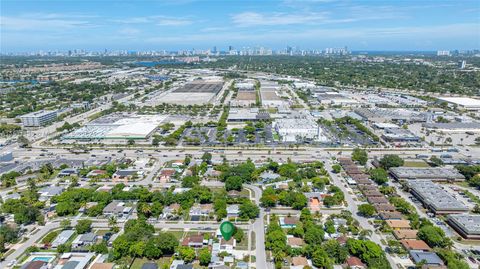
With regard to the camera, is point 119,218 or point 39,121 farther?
point 39,121

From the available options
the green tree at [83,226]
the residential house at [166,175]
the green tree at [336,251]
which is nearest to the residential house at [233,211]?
the green tree at [336,251]

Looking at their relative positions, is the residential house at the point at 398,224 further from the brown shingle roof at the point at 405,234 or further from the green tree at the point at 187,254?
the green tree at the point at 187,254

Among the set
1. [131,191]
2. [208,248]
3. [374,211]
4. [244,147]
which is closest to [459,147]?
[374,211]

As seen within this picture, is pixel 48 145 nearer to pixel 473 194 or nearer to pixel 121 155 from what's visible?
pixel 121 155

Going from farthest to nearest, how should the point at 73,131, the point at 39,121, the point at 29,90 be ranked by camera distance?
the point at 29,90, the point at 39,121, the point at 73,131

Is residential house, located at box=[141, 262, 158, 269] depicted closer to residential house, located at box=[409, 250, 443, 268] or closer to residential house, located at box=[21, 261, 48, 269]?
residential house, located at box=[21, 261, 48, 269]

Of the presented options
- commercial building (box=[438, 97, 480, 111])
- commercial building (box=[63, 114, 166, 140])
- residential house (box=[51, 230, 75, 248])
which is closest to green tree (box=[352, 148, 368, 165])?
commercial building (box=[63, 114, 166, 140])

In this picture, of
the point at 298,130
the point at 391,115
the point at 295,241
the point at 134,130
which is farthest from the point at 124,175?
the point at 391,115
